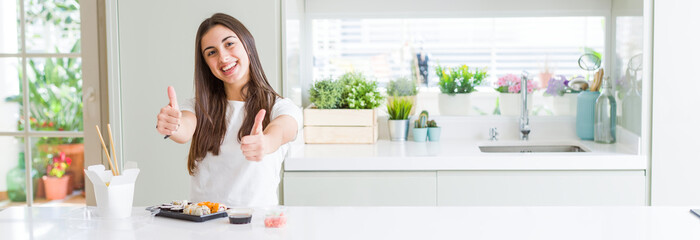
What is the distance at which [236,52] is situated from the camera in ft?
7.04

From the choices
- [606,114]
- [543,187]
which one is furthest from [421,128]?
[606,114]

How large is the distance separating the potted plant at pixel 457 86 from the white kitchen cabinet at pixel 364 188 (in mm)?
821

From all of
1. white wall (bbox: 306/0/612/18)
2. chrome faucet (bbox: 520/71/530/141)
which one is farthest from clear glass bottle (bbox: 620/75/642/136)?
white wall (bbox: 306/0/612/18)

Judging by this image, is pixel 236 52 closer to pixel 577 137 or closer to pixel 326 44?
pixel 326 44

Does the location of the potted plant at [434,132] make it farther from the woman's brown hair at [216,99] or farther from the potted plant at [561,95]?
the woman's brown hair at [216,99]

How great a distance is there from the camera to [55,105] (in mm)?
3223

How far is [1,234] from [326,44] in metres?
2.18

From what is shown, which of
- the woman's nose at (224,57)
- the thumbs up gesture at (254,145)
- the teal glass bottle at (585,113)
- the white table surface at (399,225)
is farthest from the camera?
the teal glass bottle at (585,113)

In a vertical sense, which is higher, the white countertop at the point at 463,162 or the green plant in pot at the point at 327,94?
the green plant in pot at the point at 327,94

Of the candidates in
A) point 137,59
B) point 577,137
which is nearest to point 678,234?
point 577,137

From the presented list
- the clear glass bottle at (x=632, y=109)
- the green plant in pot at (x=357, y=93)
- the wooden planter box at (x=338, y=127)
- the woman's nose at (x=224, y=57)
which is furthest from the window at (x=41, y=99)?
the clear glass bottle at (x=632, y=109)

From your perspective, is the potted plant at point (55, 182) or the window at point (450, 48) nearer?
the potted plant at point (55, 182)

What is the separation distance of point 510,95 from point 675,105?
885 millimetres

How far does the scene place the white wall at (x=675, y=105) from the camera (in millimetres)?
2865
